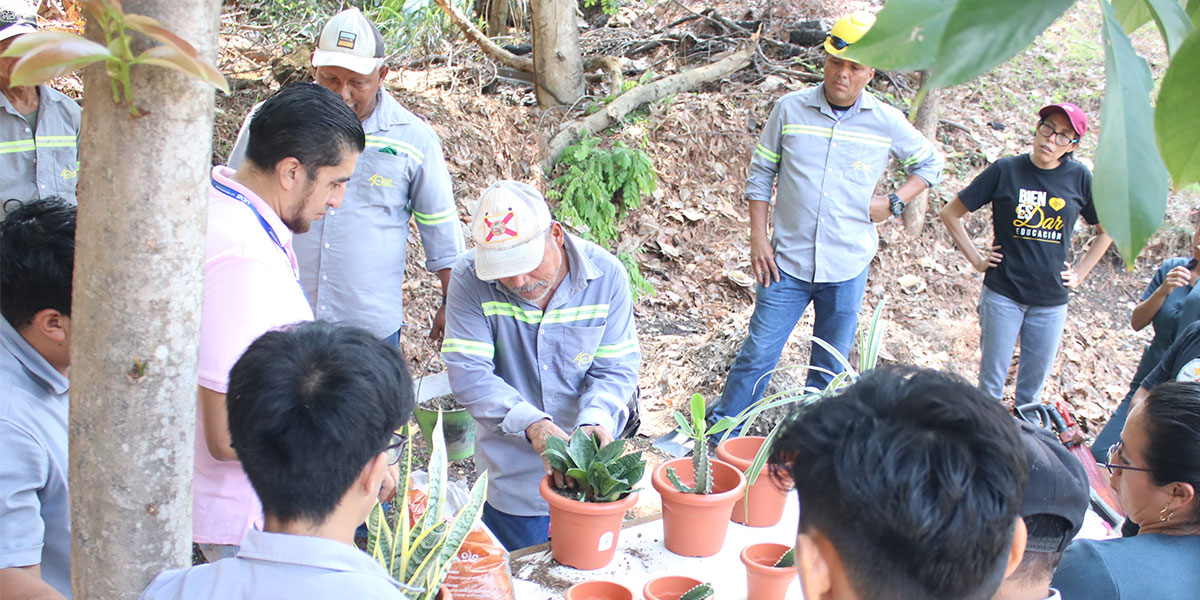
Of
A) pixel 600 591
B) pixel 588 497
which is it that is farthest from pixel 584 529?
pixel 600 591

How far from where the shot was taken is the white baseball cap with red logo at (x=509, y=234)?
244 cm

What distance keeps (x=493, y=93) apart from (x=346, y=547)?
6863mm

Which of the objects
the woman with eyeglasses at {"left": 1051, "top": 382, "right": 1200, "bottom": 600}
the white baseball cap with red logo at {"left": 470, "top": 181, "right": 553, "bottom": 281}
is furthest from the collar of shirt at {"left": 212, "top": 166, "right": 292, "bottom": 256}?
the woman with eyeglasses at {"left": 1051, "top": 382, "right": 1200, "bottom": 600}

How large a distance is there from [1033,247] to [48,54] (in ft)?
15.2

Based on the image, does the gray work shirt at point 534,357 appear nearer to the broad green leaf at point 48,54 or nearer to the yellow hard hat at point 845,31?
the broad green leaf at point 48,54

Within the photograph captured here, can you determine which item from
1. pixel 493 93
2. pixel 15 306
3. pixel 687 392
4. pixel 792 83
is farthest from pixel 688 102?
pixel 15 306

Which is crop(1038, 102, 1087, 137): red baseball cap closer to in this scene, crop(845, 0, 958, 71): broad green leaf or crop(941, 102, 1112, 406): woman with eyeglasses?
crop(941, 102, 1112, 406): woman with eyeglasses

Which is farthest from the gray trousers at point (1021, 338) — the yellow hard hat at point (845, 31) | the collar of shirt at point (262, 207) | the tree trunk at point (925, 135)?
the collar of shirt at point (262, 207)

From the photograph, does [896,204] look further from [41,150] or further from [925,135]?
[41,150]

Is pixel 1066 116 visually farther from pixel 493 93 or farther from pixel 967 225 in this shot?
pixel 493 93

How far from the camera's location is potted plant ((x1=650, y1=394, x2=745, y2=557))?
7.07 ft

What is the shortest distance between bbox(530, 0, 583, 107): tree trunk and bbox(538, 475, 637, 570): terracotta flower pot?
19.0 feet

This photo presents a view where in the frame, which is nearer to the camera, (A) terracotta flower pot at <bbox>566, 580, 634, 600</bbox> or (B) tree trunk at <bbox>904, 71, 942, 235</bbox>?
(A) terracotta flower pot at <bbox>566, 580, 634, 600</bbox>

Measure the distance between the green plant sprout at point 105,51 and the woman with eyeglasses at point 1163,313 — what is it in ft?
13.4
